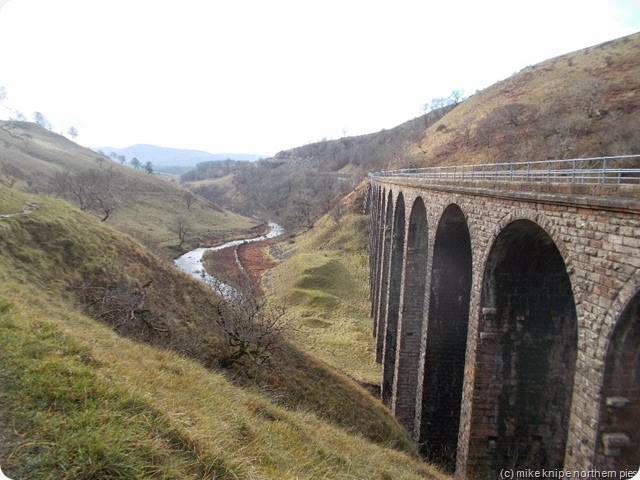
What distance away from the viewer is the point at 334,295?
3875 centimetres

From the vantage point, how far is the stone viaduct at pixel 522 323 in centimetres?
721

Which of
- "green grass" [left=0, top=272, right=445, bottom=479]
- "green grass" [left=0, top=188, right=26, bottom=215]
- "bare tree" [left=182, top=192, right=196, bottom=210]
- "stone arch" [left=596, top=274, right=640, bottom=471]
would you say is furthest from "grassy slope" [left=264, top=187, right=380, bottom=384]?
"bare tree" [left=182, top=192, right=196, bottom=210]

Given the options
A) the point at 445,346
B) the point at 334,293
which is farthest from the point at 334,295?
the point at 445,346

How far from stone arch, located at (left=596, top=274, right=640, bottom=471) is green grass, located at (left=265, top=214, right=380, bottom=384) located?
1283 cm

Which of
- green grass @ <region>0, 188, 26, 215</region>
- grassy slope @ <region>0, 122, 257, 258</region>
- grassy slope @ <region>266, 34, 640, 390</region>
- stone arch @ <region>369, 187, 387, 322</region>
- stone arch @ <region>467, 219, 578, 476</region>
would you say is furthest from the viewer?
grassy slope @ <region>0, 122, 257, 258</region>

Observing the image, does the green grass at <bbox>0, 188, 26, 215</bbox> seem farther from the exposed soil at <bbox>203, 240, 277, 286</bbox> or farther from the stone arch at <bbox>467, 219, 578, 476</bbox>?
the exposed soil at <bbox>203, 240, 277, 286</bbox>

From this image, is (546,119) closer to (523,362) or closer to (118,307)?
(523,362)

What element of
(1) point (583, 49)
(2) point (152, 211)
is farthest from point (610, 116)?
(2) point (152, 211)

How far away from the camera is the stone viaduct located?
7.21 meters

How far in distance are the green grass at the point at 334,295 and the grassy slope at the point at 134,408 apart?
5748 mm

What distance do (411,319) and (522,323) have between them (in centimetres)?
816

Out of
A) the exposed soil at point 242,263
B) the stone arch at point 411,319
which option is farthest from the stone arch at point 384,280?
the exposed soil at point 242,263

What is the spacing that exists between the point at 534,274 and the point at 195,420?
1002cm

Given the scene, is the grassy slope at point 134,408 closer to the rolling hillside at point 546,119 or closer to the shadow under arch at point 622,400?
the shadow under arch at point 622,400
